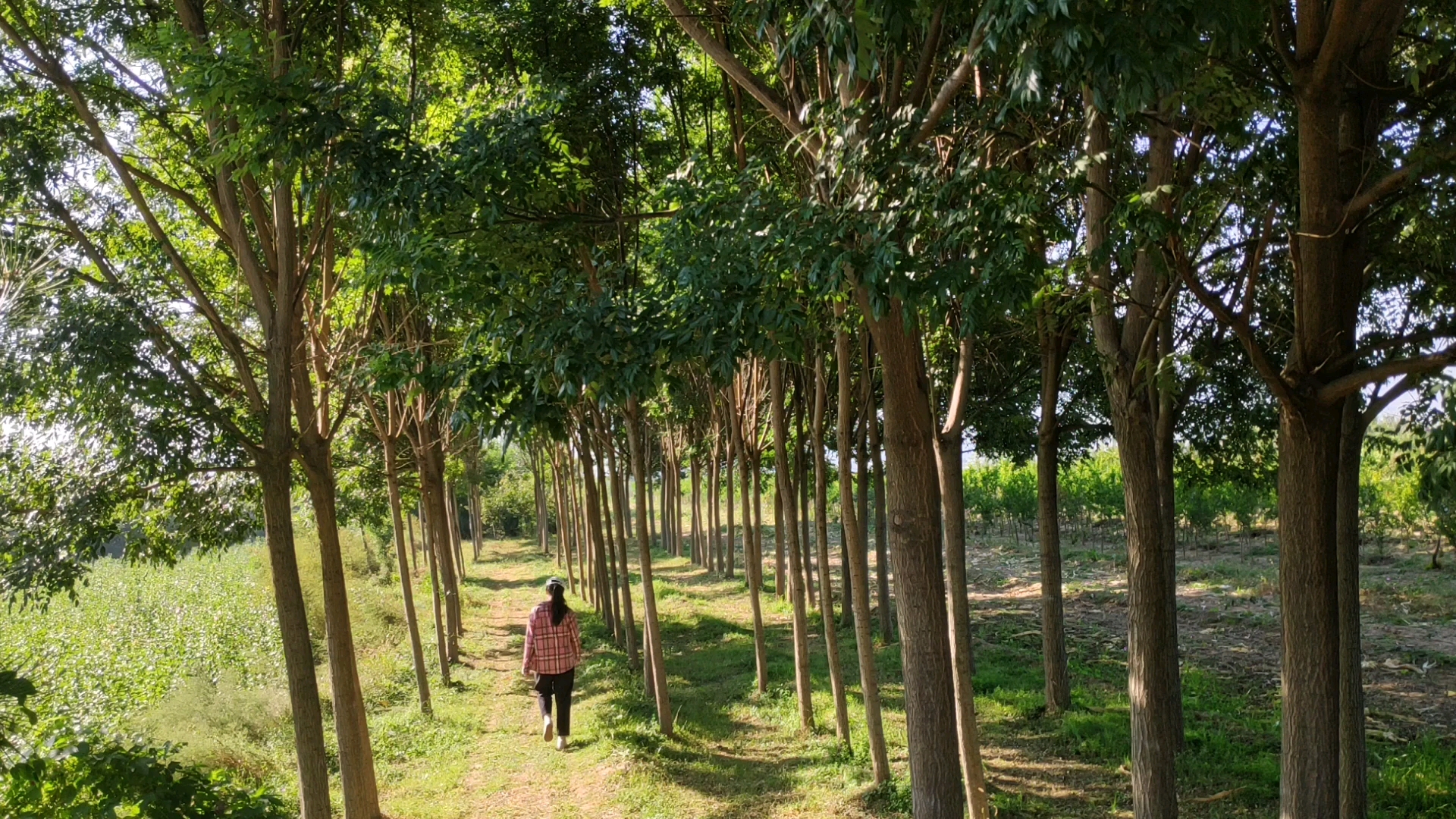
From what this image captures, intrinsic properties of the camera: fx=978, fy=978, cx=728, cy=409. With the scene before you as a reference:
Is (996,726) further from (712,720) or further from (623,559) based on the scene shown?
(623,559)

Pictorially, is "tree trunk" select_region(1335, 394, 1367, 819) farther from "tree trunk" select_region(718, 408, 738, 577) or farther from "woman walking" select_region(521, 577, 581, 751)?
"woman walking" select_region(521, 577, 581, 751)

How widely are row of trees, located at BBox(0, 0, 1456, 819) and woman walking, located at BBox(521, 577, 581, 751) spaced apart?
240cm

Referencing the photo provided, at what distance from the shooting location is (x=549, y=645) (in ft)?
33.4

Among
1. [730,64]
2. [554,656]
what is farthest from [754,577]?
[730,64]

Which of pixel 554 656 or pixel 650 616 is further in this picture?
pixel 554 656

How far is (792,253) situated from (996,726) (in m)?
6.68

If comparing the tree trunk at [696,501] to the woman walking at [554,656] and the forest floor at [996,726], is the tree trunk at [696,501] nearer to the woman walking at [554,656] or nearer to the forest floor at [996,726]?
the forest floor at [996,726]

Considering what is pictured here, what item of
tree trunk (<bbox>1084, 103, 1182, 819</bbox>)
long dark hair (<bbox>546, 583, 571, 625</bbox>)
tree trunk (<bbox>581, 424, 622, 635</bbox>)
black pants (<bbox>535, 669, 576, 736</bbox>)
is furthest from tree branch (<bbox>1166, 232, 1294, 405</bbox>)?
tree trunk (<bbox>581, 424, 622, 635</bbox>)

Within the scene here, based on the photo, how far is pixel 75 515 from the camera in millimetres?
6539

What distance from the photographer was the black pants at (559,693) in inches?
398

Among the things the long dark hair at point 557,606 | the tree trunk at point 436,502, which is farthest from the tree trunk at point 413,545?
the long dark hair at point 557,606

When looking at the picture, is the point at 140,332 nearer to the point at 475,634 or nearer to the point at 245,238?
the point at 245,238

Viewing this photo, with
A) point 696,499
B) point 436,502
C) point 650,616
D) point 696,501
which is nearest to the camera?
point 650,616

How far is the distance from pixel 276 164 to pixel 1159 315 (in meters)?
5.03
